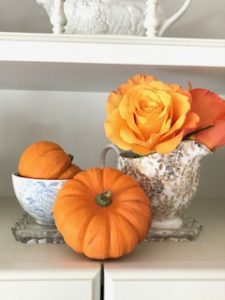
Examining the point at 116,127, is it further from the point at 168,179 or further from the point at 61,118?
the point at 61,118

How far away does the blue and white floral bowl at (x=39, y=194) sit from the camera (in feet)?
2.29

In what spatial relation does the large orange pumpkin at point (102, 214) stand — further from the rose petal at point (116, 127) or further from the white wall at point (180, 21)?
the white wall at point (180, 21)

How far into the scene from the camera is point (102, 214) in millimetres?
596

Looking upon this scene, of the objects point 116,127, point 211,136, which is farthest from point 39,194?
point 211,136

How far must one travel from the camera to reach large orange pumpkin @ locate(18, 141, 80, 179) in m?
0.71

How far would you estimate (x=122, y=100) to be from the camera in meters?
0.66

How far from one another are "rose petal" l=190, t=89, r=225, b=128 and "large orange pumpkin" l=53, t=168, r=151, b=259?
152mm

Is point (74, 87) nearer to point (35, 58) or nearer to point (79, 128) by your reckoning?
point (79, 128)

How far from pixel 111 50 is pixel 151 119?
12 cm

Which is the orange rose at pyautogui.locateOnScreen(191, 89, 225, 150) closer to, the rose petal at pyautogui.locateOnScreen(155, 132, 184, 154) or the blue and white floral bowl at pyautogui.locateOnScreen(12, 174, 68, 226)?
the rose petal at pyautogui.locateOnScreen(155, 132, 184, 154)

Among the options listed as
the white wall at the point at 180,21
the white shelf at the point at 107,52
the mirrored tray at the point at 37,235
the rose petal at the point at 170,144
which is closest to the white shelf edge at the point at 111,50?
the white shelf at the point at 107,52

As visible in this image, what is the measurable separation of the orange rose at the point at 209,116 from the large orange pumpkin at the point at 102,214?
5.1 inches
